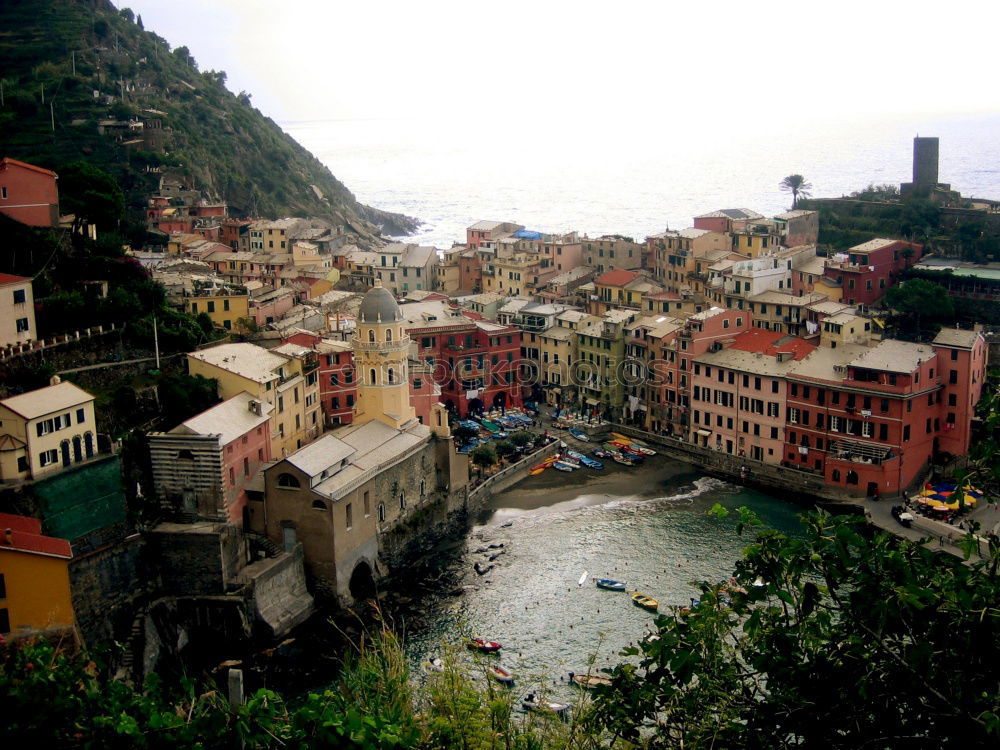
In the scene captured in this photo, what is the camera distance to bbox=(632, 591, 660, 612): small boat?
113ft

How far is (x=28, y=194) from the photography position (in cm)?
4403

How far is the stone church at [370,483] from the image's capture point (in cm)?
3506

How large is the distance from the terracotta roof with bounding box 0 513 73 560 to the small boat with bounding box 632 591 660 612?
666 inches

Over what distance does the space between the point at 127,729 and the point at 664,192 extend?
14637 cm

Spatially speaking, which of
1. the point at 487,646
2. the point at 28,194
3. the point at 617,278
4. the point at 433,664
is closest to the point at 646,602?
the point at 487,646

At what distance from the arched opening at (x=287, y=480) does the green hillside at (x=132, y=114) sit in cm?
4186

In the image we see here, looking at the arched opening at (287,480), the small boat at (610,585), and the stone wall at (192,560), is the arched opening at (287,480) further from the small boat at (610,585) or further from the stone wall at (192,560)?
the small boat at (610,585)

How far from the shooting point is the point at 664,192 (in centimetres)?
15400

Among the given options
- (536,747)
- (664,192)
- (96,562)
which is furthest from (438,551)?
(664,192)

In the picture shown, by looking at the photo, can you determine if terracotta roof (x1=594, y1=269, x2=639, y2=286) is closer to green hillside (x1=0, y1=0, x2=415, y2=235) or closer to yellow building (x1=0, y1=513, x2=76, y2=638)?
green hillside (x1=0, y1=0, x2=415, y2=235)

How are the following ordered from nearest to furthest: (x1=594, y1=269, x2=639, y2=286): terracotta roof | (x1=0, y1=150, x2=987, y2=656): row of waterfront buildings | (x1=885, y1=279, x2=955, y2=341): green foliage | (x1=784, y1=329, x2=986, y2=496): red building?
(x1=0, y1=150, x2=987, y2=656): row of waterfront buildings, (x1=784, y1=329, x2=986, y2=496): red building, (x1=885, y1=279, x2=955, y2=341): green foliage, (x1=594, y1=269, x2=639, y2=286): terracotta roof

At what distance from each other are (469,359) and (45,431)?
2531cm

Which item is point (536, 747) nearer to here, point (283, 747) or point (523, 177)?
point (283, 747)

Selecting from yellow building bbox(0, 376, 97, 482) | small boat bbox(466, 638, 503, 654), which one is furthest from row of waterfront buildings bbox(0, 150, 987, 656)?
small boat bbox(466, 638, 503, 654)
